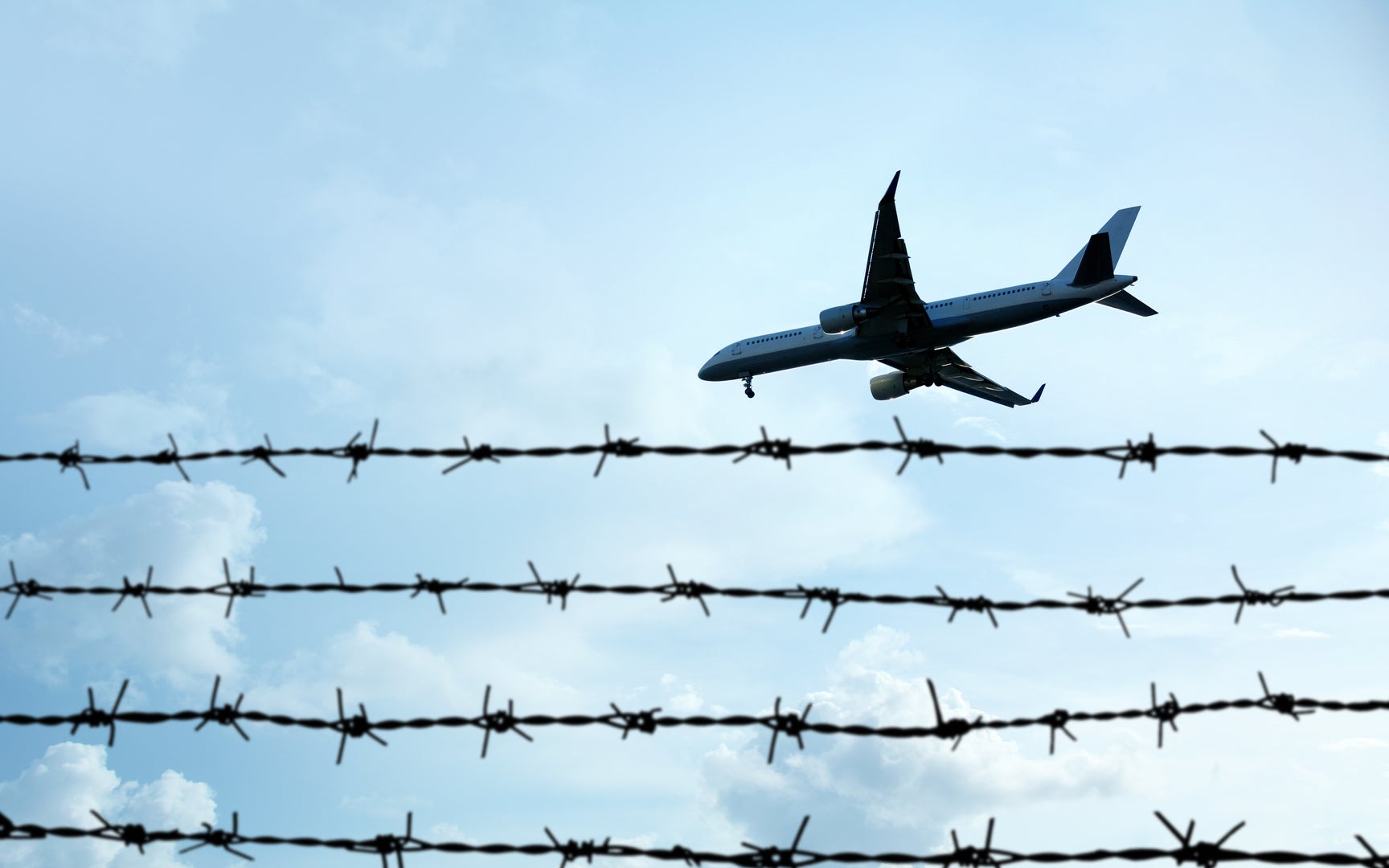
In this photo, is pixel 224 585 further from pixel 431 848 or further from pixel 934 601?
pixel 934 601

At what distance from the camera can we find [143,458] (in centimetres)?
543

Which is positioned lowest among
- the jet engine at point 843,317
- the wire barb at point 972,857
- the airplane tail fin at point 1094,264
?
the wire barb at point 972,857

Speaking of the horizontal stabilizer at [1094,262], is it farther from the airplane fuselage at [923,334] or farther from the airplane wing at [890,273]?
the airplane wing at [890,273]

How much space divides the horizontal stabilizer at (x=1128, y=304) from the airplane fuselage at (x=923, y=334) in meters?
1.74

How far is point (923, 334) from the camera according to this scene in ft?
107

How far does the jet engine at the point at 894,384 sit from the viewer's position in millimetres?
37350

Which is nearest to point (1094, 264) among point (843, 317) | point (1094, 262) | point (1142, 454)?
point (1094, 262)

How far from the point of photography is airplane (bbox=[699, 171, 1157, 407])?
30703 millimetres

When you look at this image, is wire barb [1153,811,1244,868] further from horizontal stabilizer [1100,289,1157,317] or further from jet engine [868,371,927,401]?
jet engine [868,371,927,401]

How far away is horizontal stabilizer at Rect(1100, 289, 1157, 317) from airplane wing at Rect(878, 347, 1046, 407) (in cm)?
518

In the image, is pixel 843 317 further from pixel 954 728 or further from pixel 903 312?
pixel 954 728

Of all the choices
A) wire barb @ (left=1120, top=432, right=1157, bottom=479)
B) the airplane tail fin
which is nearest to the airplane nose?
the airplane tail fin

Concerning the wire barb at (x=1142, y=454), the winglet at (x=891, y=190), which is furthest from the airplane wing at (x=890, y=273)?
the wire barb at (x=1142, y=454)

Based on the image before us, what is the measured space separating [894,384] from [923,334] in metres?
5.07
